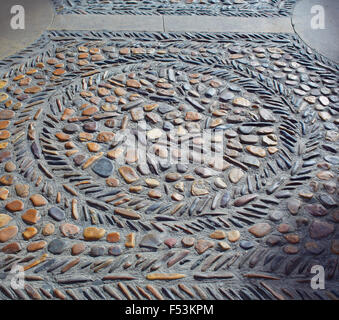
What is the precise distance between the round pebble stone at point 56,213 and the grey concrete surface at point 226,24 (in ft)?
7.95

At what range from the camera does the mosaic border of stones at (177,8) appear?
13.7 ft

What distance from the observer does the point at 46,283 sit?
72.7 inches

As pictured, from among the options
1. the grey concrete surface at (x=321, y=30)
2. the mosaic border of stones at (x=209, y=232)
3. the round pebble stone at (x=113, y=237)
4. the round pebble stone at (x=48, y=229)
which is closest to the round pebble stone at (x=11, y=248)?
the mosaic border of stones at (x=209, y=232)

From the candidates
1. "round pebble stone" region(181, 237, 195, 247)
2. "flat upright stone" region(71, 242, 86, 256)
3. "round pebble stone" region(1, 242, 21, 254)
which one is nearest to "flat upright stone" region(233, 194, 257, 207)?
"round pebble stone" region(181, 237, 195, 247)

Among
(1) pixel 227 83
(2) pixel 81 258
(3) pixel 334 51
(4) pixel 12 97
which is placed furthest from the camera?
(3) pixel 334 51

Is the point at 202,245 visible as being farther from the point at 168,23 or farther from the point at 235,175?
the point at 168,23

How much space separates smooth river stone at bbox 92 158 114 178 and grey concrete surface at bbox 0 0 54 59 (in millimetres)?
1640

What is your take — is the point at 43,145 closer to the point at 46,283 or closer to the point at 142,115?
the point at 142,115

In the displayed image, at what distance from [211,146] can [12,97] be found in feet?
5.17

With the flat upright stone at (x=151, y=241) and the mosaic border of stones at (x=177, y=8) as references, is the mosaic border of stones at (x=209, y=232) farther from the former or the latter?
the mosaic border of stones at (x=177, y=8)

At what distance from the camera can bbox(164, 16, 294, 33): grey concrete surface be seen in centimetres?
396

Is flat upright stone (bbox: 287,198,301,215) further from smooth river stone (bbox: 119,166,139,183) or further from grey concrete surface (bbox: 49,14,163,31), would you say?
grey concrete surface (bbox: 49,14,163,31)
